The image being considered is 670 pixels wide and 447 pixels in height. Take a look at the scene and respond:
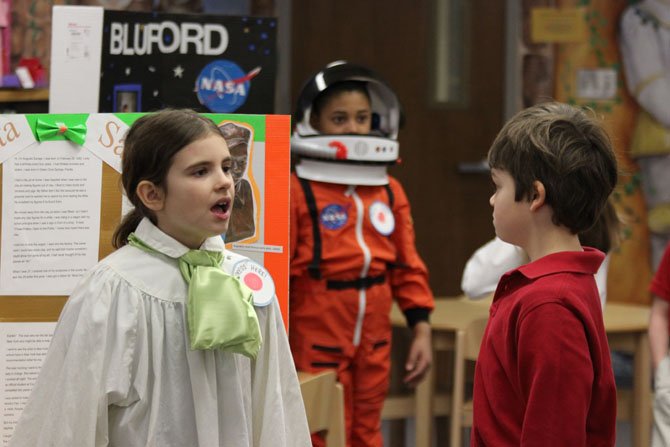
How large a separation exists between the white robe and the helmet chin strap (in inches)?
47.2

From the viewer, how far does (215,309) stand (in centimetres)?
179

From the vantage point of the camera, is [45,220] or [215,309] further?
[45,220]

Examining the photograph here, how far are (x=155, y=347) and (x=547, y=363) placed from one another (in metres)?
0.68

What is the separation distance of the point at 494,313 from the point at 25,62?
1.74m

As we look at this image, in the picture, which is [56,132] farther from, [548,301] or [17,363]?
[548,301]

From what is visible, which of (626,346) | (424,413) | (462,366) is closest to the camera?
(462,366)

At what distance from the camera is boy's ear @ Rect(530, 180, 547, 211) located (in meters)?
1.73

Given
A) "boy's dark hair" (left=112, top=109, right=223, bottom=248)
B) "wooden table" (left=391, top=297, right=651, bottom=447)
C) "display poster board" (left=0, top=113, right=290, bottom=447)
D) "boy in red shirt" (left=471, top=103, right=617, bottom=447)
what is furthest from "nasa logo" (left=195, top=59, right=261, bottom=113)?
"wooden table" (left=391, top=297, right=651, bottom=447)

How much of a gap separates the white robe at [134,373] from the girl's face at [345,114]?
1313 mm

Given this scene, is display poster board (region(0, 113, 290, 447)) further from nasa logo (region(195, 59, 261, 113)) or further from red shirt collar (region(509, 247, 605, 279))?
red shirt collar (region(509, 247, 605, 279))

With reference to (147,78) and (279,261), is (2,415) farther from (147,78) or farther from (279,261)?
(147,78)

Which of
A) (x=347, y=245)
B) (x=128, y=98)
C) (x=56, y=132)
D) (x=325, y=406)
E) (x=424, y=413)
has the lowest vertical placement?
(x=424, y=413)

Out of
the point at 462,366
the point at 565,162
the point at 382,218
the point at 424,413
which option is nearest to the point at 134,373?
the point at 565,162

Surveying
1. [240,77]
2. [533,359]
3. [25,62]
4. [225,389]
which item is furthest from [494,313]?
[25,62]
